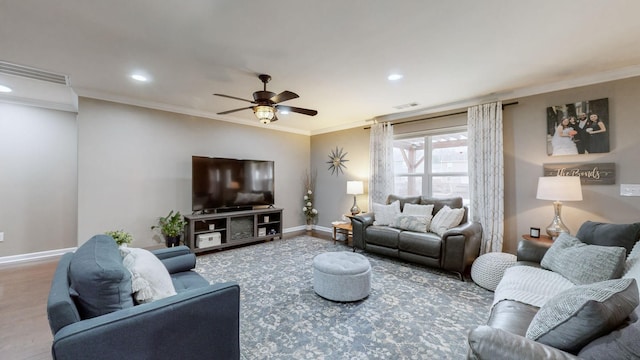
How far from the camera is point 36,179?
13.1ft

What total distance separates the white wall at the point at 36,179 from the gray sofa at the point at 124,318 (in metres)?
3.73

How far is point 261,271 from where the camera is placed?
3.51 metres

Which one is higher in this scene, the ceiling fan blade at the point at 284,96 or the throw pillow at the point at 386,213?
the ceiling fan blade at the point at 284,96

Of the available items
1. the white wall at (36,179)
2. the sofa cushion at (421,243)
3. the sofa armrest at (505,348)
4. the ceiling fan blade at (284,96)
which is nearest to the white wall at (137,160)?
the white wall at (36,179)

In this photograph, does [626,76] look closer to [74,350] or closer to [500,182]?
[500,182]

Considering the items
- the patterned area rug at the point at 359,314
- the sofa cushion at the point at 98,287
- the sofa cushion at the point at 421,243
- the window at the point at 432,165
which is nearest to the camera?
the sofa cushion at the point at 98,287

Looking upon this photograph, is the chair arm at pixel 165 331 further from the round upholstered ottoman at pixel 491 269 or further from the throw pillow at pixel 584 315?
the round upholstered ottoman at pixel 491 269

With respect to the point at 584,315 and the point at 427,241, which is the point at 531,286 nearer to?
the point at 584,315

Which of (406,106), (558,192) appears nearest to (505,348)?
(558,192)

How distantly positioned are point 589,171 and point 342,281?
11.1ft

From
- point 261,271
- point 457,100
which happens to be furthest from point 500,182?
point 261,271

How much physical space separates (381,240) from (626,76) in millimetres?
3527

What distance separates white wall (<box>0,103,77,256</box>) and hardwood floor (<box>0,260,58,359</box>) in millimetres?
502

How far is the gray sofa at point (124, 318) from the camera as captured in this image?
3.55 ft
